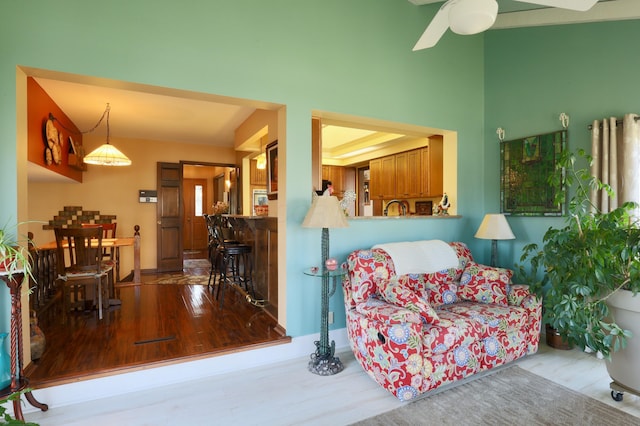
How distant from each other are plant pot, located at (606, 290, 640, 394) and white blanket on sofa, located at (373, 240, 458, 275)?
1174mm

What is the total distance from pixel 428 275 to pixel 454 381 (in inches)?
34.8

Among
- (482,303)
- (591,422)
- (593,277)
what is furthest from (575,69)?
(591,422)

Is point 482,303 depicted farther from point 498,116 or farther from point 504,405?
point 498,116

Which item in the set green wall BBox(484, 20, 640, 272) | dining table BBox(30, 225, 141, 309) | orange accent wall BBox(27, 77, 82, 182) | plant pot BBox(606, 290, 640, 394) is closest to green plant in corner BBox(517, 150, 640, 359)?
plant pot BBox(606, 290, 640, 394)

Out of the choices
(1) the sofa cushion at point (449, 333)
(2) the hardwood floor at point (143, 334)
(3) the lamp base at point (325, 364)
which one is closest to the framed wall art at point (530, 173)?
(1) the sofa cushion at point (449, 333)

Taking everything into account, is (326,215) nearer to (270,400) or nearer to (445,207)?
(270,400)

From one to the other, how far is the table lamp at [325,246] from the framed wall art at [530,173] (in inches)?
86.9

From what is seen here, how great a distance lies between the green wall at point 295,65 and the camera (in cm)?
219

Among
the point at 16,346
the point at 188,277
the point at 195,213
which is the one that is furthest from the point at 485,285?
the point at 195,213

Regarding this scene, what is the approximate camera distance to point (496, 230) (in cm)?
329

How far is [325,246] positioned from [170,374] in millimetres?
1526

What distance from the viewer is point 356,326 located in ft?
8.41

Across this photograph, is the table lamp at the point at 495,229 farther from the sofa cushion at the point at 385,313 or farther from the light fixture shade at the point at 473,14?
the light fixture shade at the point at 473,14

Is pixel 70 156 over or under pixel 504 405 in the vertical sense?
over
